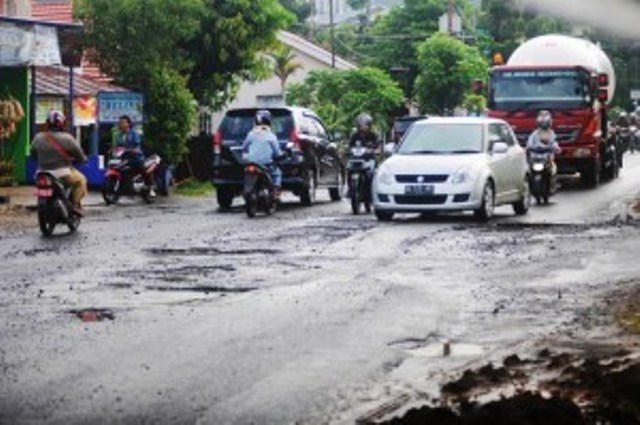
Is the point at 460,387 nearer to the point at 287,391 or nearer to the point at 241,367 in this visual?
the point at 287,391

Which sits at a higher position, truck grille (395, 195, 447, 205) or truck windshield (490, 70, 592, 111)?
truck windshield (490, 70, 592, 111)

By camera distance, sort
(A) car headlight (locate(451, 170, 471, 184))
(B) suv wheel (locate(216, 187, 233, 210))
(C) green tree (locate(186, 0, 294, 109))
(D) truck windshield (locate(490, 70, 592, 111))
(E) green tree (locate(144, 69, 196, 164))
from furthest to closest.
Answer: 1. (C) green tree (locate(186, 0, 294, 109))
2. (E) green tree (locate(144, 69, 196, 164))
3. (D) truck windshield (locate(490, 70, 592, 111))
4. (B) suv wheel (locate(216, 187, 233, 210))
5. (A) car headlight (locate(451, 170, 471, 184))

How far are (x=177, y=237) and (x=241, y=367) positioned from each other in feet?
35.5

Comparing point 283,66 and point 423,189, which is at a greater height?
point 283,66

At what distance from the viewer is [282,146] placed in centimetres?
2705

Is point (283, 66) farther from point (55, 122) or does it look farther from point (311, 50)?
point (55, 122)

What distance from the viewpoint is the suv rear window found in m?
27.1

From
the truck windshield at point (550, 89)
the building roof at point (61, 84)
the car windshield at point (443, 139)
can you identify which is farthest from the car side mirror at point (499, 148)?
the building roof at point (61, 84)

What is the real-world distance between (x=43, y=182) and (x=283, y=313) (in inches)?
370

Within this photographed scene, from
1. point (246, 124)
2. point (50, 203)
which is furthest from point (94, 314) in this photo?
point (246, 124)

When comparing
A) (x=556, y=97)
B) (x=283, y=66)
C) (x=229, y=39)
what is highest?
(x=283, y=66)

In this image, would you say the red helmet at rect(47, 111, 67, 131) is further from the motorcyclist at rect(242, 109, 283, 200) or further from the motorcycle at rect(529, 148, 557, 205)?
the motorcycle at rect(529, 148, 557, 205)

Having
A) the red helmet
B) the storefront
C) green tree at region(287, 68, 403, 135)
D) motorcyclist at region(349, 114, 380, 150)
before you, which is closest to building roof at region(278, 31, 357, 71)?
green tree at region(287, 68, 403, 135)

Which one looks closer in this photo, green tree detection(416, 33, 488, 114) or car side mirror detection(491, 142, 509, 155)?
car side mirror detection(491, 142, 509, 155)
